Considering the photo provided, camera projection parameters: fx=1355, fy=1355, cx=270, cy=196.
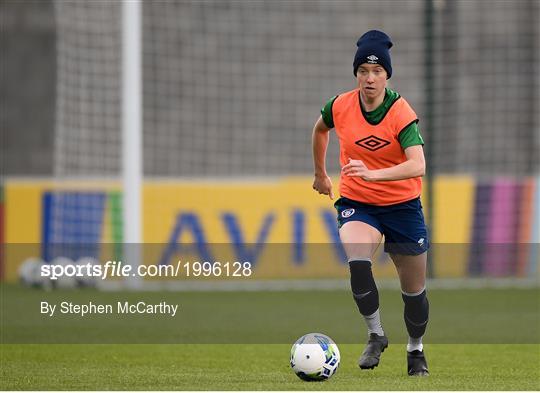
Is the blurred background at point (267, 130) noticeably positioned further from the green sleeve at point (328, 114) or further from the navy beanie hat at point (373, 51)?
the navy beanie hat at point (373, 51)

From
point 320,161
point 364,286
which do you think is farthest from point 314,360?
point 320,161

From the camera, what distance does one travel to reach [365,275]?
24.3ft

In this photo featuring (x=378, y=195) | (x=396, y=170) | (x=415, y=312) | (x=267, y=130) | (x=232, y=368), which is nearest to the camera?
(x=396, y=170)

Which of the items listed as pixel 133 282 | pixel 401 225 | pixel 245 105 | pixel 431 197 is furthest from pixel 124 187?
pixel 401 225

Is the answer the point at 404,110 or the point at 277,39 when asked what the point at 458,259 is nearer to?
the point at 277,39

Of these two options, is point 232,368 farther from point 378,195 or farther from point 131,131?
point 131,131

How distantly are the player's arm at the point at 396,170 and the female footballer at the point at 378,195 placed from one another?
13 millimetres

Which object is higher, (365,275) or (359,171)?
(359,171)

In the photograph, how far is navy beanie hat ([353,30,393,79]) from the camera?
7258 mm

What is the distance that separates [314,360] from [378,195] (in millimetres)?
1018

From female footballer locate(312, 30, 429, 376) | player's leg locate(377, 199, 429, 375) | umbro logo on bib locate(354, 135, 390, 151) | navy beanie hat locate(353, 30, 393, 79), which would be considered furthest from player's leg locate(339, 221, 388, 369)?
navy beanie hat locate(353, 30, 393, 79)
